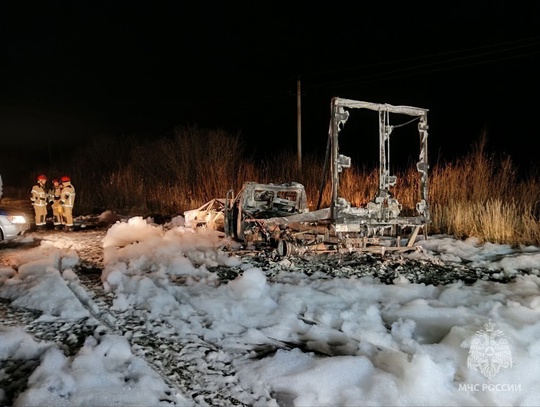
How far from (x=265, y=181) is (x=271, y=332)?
1323cm

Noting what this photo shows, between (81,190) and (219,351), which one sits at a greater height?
(81,190)

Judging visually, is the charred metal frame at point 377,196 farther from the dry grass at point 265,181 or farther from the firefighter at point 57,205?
the firefighter at point 57,205

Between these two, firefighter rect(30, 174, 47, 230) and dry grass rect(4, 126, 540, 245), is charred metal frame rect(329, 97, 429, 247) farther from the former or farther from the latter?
firefighter rect(30, 174, 47, 230)

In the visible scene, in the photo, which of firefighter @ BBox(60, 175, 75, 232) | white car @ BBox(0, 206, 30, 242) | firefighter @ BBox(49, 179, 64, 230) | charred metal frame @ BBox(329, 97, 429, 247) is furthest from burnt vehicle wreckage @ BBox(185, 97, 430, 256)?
firefighter @ BBox(49, 179, 64, 230)

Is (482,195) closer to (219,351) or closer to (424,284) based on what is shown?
(424,284)

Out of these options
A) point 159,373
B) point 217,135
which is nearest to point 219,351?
point 159,373

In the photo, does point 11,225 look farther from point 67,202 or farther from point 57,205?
point 57,205

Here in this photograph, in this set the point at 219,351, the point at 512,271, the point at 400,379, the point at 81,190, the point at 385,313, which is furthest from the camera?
the point at 81,190

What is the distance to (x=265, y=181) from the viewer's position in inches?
695

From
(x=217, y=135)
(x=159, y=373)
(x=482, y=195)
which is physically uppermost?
(x=217, y=135)

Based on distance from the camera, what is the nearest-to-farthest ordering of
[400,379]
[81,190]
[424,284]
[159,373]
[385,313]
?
[400,379]
[159,373]
[385,313]
[424,284]
[81,190]

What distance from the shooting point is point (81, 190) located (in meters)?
27.1

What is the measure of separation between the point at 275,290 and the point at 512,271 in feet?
13.3

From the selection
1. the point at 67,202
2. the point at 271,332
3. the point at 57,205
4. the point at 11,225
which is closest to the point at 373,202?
the point at 271,332
